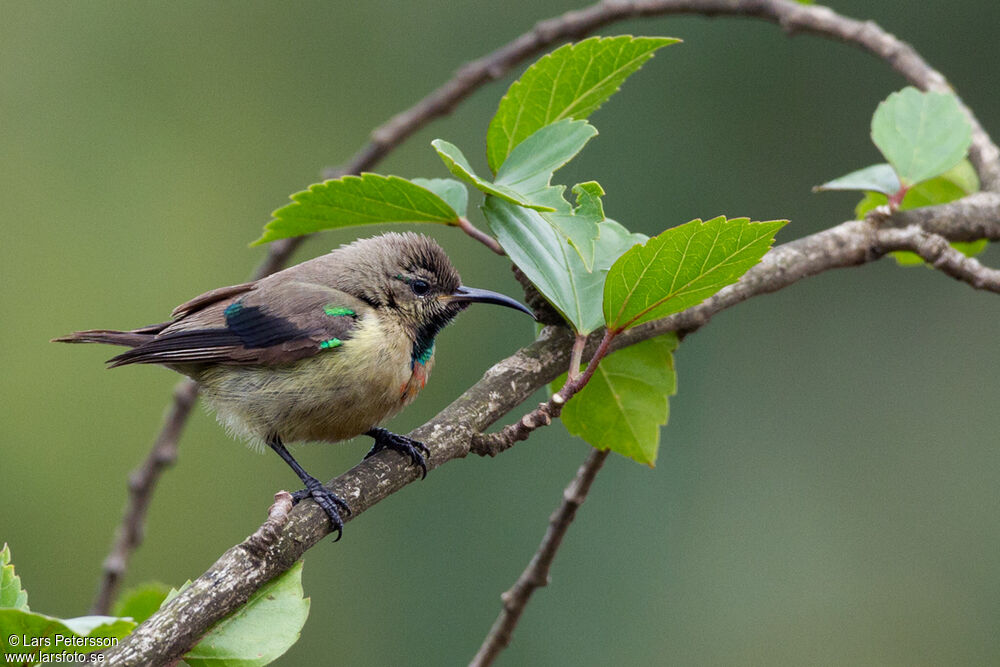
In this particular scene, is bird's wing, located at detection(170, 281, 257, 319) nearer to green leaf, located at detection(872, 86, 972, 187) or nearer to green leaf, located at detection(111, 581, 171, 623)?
green leaf, located at detection(111, 581, 171, 623)

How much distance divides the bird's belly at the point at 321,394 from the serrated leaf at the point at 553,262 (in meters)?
1.08

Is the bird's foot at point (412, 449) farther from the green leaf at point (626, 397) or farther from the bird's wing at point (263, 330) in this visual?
the bird's wing at point (263, 330)

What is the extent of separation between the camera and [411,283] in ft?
12.3

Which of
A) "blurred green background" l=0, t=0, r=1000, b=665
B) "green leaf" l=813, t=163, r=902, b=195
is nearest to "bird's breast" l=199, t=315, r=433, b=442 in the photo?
"green leaf" l=813, t=163, r=902, b=195

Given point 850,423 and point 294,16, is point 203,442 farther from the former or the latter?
point 850,423

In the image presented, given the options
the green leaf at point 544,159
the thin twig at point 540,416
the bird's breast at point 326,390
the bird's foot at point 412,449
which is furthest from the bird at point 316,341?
the green leaf at point 544,159

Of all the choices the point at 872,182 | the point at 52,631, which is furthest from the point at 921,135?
the point at 52,631

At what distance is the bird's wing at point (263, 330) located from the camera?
11.2 feet

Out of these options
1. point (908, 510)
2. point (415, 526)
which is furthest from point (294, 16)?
point (908, 510)

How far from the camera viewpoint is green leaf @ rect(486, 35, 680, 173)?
2.48 m

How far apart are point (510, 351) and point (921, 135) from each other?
17.7 feet

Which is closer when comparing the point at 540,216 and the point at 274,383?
the point at 540,216

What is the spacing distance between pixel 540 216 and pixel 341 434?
1397 mm

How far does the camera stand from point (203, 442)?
940 cm
